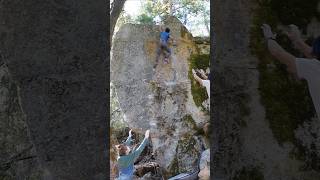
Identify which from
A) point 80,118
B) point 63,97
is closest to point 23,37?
point 63,97

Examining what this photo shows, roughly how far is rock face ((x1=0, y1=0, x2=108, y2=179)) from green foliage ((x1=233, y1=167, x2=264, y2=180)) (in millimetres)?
1071

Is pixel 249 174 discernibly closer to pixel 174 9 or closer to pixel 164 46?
pixel 164 46

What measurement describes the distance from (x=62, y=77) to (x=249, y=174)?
1.64 m

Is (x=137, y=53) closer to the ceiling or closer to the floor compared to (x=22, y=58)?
closer to the ceiling

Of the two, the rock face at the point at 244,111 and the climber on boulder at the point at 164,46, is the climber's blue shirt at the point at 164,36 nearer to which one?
the climber on boulder at the point at 164,46

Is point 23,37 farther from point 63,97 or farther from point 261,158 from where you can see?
point 261,158

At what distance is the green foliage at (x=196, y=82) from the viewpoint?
35.0 feet

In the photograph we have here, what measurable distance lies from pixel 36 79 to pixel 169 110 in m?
8.29

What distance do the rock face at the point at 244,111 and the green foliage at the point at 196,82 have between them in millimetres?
7301

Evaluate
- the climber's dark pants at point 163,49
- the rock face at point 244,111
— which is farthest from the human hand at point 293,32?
the climber's dark pants at point 163,49

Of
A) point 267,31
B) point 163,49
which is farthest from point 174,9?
point 267,31

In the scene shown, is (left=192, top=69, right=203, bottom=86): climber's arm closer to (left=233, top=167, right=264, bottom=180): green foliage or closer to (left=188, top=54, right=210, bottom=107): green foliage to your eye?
(left=188, top=54, right=210, bottom=107): green foliage

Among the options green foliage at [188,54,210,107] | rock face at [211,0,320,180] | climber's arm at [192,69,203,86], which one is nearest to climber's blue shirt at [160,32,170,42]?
green foliage at [188,54,210,107]

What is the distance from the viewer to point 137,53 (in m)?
10.7
